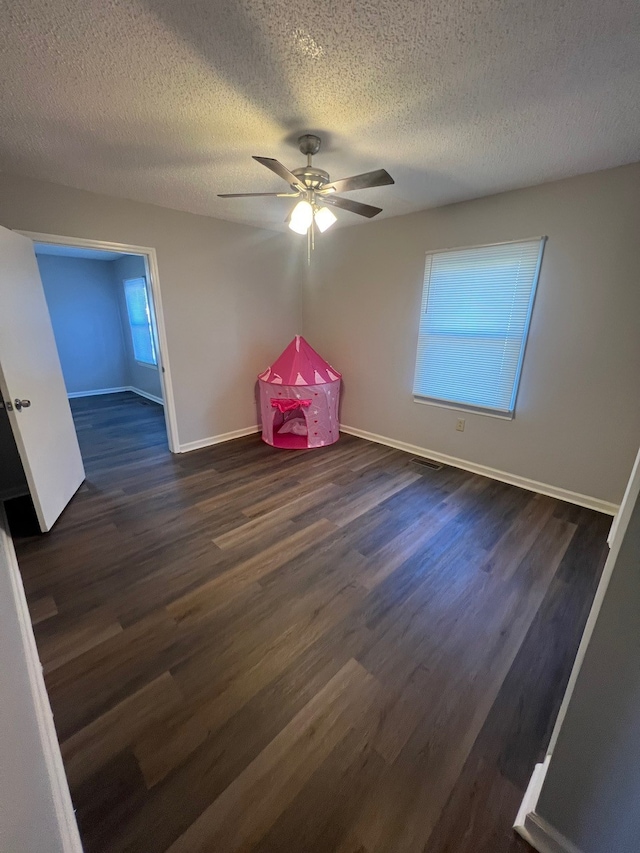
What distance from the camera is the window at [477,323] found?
2779 mm

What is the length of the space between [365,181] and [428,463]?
257 cm

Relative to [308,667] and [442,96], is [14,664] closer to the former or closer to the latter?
[308,667]

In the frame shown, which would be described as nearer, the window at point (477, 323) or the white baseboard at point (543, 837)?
the white baseboard at point (543, 837)

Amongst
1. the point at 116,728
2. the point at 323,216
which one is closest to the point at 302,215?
the point at 323,216

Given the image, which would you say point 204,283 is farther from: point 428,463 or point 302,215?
point 428,463

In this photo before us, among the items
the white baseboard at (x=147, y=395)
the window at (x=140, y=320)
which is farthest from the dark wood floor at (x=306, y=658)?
the window at (x=140, y=320)

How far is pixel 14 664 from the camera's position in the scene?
3.73 feet

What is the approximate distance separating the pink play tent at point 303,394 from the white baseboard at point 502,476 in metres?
0.61

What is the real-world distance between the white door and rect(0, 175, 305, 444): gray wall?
402mm

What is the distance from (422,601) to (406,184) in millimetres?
2931

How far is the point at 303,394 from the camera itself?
366cm

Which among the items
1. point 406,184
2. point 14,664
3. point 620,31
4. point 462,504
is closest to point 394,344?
point 406,184

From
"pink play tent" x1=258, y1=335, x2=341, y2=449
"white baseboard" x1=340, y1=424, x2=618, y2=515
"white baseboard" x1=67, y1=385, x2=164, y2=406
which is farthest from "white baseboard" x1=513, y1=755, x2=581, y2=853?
"white baseboard" x1=67, y1=385, x2=164, y2=406

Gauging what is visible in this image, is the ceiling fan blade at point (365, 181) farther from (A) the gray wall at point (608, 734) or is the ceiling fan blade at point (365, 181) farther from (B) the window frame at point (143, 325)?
(B) the window frame at point (143, 325)
